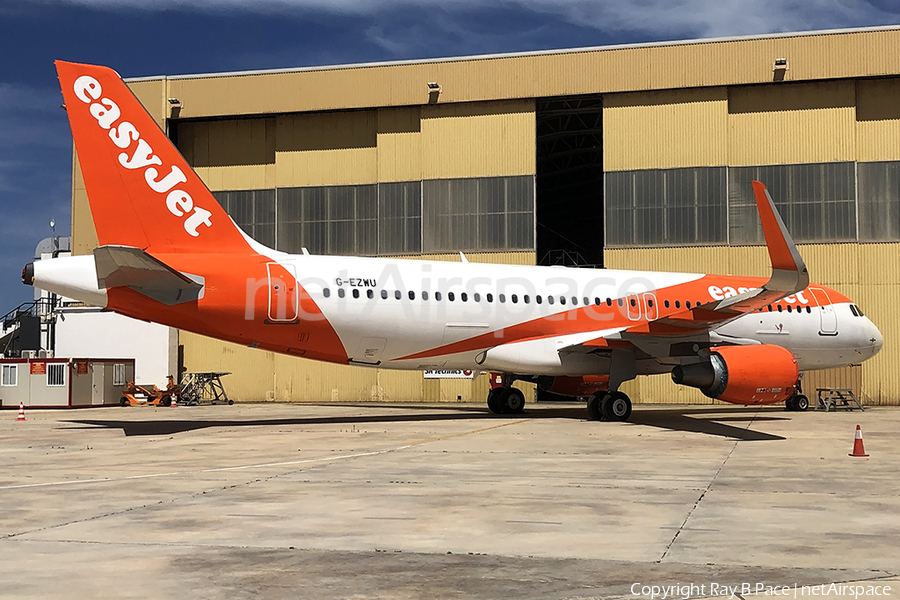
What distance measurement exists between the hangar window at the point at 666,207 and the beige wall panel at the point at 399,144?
8166 millimetres

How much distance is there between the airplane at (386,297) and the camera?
18109 mm

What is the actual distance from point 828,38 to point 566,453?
25638 millimetres

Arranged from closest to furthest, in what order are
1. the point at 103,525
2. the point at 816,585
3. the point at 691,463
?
1. the point at 816,585
2. the point at 103,525
3. the point at 691,463

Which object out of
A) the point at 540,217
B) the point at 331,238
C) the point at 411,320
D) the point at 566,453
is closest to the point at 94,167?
the point at 411,320

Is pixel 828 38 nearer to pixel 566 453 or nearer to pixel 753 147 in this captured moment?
pixel 753 147

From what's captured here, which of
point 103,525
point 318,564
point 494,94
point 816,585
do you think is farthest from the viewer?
point 494,94

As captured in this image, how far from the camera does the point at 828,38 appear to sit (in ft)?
108

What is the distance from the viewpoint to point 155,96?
38406 millimetres

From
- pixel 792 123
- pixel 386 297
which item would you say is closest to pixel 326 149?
pixel 386 297

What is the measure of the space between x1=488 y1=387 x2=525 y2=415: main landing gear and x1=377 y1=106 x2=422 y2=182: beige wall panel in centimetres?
1384

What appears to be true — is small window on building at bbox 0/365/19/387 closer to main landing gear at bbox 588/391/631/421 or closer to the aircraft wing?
the aircraft wing

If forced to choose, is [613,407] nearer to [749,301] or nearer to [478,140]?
[749,301]

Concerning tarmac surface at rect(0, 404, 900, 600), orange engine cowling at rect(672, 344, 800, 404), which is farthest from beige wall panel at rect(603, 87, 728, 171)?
tarmac surface at rect(0, 404, 900, 600)


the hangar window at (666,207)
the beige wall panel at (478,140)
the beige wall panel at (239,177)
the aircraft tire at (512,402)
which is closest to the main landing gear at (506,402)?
the aircraft tire at (512,402)
